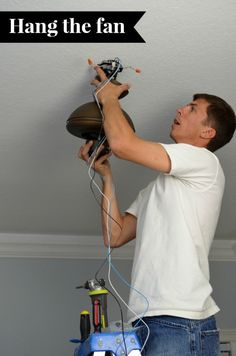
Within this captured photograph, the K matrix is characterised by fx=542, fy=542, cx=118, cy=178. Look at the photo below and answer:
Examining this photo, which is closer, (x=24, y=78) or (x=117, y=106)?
(x=117, y=106)

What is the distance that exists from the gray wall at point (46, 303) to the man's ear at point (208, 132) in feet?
7.73

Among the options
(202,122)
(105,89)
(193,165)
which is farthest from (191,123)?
(105,89)

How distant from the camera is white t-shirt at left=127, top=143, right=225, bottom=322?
1.64m

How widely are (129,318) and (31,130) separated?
107cm

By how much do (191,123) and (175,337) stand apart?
2.45 feet

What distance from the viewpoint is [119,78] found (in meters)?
2.04

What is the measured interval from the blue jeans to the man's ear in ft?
2.15

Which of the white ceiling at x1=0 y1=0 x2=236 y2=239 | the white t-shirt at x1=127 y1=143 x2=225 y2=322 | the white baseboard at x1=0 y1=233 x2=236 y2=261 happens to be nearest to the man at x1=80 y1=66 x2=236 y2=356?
the white t-shirt at x1=127 y1=143 x2=225 y2=322

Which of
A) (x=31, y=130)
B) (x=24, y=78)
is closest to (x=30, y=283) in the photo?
(x=31, y=130)

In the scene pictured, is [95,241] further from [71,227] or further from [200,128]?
[200,128]

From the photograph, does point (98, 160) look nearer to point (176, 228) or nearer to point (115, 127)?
point (115, 127)

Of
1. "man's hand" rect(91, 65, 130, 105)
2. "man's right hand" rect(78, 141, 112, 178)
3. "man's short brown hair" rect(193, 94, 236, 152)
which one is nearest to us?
"man's hand" rect(91, 65, 130, 105)

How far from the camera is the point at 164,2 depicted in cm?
167

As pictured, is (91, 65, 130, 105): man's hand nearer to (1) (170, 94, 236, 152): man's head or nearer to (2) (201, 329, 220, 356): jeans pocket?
(1) (170, 94, 236, 152): man's head
